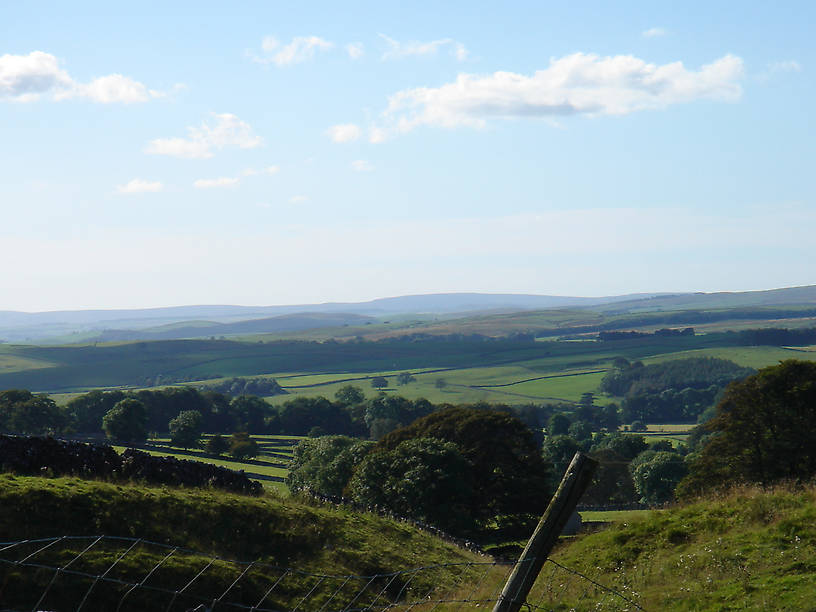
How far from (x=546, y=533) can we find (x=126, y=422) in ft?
305

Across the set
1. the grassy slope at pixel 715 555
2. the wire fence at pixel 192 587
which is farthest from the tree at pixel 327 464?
the wire fence at pixel 192 587

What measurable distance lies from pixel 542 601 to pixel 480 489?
38.9 metres

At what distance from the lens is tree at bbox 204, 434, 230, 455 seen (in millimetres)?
95938

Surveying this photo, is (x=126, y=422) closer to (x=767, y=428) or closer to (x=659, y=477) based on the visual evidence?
(x=659, y=477)

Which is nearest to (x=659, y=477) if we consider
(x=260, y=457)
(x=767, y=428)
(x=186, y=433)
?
(x=767, y=428)

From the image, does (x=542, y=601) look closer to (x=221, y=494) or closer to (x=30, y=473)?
(x=221, y=494)

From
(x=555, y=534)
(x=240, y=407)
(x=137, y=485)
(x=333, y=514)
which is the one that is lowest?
(x=240, y=407)

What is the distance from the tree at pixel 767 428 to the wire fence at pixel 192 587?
3171 centimetres

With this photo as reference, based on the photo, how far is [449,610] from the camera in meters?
17.5

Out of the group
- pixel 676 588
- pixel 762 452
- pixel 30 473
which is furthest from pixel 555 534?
pixel 762 452

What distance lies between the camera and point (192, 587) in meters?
18.9

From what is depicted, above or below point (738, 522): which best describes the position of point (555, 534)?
→ above

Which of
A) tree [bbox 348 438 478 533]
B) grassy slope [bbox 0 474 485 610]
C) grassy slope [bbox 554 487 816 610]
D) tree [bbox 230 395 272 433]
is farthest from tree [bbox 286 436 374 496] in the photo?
tree [bbox 230 395 272 433]

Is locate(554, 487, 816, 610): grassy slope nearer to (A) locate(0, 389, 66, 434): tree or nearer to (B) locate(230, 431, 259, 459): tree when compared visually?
(B) locate(230, 431, 259, 459): tree
